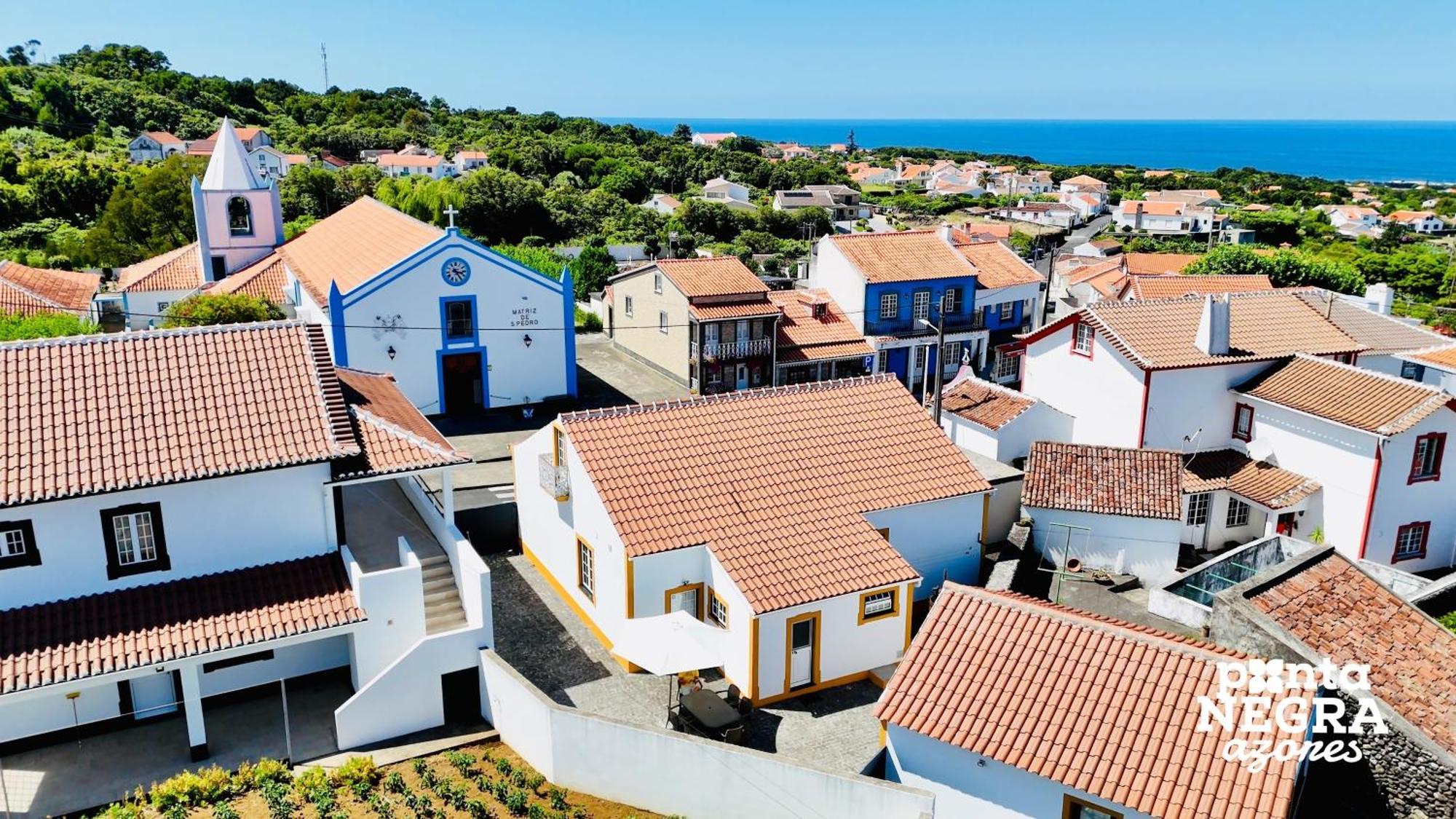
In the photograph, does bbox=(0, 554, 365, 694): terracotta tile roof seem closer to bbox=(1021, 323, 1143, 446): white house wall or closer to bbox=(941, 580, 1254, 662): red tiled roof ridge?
bbox=(941, 580, 1254, 662): red tiled roof ridge

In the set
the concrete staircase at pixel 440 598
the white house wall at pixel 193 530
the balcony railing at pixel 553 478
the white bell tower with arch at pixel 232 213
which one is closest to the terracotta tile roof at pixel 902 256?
the balcony railing at pixel 553 478

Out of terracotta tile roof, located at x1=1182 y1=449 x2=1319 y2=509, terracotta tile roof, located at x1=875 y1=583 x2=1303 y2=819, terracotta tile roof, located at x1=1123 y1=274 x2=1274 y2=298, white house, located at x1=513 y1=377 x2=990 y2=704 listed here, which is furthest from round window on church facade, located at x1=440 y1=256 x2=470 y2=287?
terracotta tile roof, located at x1=1123 y1=274 x2=1274 y2=298

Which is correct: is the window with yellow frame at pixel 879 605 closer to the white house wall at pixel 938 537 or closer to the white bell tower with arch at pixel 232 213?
the white house wall at pixel 938 537

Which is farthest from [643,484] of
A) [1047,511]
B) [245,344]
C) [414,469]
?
[1047,511]

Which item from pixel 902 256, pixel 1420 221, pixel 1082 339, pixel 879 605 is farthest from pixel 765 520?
pixel 1420 221

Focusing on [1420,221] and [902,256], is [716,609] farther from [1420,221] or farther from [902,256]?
[1420,221]
